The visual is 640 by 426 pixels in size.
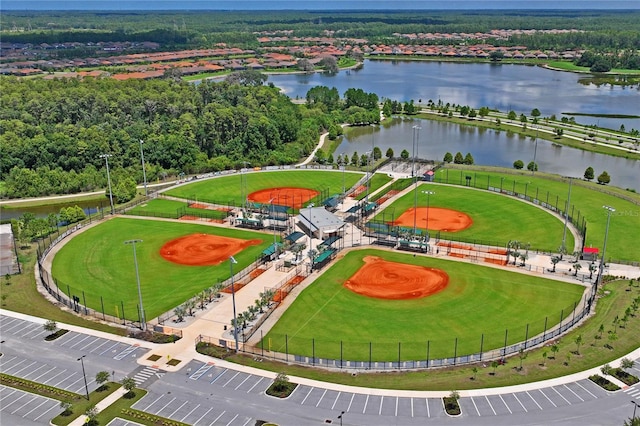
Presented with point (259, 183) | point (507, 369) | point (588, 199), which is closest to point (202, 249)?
point (259, 183)

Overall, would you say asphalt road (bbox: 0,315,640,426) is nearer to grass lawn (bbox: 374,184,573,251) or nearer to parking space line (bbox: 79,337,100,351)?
parking space line (bbox: 79,337,100,351)

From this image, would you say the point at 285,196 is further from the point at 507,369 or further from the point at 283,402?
the point at 507,369

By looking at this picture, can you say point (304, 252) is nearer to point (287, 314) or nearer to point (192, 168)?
point (287, 314)

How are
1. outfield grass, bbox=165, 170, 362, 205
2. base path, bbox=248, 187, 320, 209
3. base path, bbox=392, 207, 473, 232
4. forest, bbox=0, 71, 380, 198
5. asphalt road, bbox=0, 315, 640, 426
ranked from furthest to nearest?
forest, bbox=0, 71, 380, 198, outfield grass, bbox=165, 170, 362, 205, base path, bbox=248, 187, 320, 209, base path, bbox=392, 207, 473, 232, asphalt road, bbox=0, 315, 640, 426

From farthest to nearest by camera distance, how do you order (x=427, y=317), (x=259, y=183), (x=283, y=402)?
(x=259, y=183)
(x=427, y=317)
(x=283, y=402)

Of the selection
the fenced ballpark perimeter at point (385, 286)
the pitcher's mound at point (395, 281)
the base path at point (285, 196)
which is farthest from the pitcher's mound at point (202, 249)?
the pitcher's mound at point (395, 281)

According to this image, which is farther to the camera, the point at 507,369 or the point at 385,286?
the point at 385,286

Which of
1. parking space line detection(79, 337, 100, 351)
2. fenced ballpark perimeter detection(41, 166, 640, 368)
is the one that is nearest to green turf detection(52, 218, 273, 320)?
fenced ballpark perimeter detection(41, 166, 640, 368)
